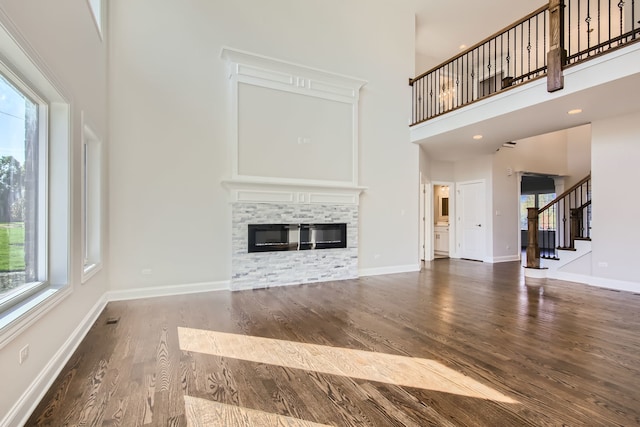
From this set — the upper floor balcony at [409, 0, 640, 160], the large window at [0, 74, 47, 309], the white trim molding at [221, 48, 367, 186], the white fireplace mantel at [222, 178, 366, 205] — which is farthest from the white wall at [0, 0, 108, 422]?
the upper floor balcony at [409, 0, 640, 160]

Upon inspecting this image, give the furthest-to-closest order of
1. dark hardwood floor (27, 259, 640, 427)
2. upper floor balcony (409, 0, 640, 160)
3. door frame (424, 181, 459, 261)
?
door frame (424, 181, 459, 261) → upper floor balcony (409, 0, 640, 160) → dark hardwood floor (27, 259, 640, 427)

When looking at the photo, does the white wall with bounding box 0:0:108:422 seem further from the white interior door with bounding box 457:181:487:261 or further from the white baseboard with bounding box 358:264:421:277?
the white interior door with bounding box 457:181:487:261

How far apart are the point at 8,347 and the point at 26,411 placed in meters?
0.48

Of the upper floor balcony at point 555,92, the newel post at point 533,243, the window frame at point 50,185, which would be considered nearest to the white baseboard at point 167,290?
the window frame at point 50,185

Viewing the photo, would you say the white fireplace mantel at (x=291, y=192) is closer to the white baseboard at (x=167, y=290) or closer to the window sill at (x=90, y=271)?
the white baseboard at (x=167, y=290)

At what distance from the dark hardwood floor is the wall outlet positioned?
34 cm

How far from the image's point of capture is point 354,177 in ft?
20.1

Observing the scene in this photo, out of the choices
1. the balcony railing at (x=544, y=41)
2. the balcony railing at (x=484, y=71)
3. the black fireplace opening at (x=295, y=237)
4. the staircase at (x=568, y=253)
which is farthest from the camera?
→ the balcony railing at (x=484, y=71)

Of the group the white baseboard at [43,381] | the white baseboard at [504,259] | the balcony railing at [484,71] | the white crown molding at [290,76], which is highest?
the balcony railing at [484,71]

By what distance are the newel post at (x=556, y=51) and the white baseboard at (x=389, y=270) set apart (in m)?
3.97

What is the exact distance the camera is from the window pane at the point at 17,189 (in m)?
2.01

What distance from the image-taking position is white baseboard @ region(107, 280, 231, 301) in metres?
4.44

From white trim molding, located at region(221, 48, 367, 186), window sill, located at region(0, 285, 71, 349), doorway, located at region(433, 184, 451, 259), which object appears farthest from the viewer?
doorway, located at region(433, 184, 451, 259)

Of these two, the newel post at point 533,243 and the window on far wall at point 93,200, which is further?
the newel post at point 533,243
